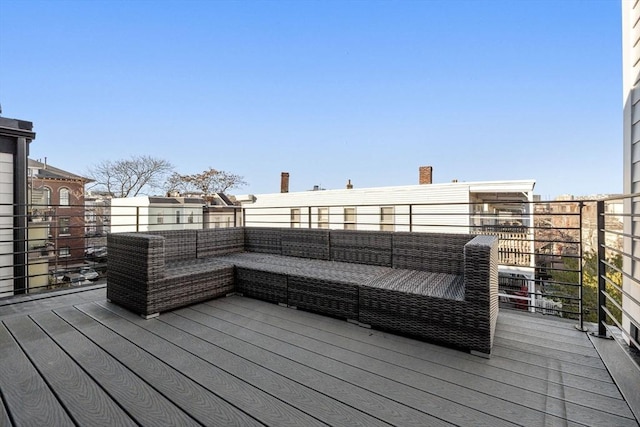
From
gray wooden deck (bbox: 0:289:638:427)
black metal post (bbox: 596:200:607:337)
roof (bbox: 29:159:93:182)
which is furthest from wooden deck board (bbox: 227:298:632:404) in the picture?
roof (bbox: 29:159:93:182)

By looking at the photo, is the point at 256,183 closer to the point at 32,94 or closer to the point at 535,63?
the point at 32,94

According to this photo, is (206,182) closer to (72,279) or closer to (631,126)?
(72,279)

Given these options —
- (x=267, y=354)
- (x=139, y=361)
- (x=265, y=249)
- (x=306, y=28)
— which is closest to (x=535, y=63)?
(x=306, y=28)

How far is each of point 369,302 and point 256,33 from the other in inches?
327

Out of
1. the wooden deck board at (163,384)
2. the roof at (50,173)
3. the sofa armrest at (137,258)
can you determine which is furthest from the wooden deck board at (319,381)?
the roof at (50,173)

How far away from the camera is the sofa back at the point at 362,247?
117 inches

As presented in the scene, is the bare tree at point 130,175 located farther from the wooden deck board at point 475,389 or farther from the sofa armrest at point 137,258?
the wooden deck board at point 475,389

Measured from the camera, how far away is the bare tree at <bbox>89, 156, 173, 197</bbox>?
16.5 metres

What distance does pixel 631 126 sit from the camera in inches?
76.5

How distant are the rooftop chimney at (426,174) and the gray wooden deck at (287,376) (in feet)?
26.3

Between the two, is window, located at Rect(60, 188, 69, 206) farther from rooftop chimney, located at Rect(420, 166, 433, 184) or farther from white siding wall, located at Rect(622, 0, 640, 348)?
white siding wall, located at Rect(622, 0, 640, 348)

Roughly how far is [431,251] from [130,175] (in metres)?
18.7

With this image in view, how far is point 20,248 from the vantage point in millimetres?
4262

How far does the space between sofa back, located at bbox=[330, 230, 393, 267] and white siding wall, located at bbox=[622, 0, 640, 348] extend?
1.68 m
